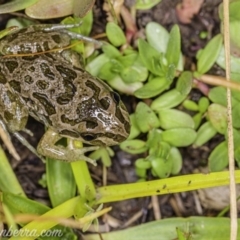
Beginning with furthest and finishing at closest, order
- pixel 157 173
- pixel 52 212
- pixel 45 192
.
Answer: pixel 45 192
pixel 157 173
pixel 52 212

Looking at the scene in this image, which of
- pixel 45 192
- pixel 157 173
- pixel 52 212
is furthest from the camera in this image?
pixel 45 192

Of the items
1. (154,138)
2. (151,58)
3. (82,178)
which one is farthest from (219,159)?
(82,178)

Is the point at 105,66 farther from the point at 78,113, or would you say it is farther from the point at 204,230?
the point at 204,230

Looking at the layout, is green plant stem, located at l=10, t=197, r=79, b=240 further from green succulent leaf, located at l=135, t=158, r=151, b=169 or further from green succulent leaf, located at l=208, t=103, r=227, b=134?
green succulent leaf, located at l=208, t=103, r=227, b=134

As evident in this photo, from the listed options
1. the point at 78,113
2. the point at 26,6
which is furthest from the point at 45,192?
the point at 26,6

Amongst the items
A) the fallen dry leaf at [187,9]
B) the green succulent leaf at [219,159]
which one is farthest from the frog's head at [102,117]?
the fallen dry leaf at [187,9]

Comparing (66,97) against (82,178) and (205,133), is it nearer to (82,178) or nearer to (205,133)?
(82,178)

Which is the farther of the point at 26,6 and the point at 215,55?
the point at 215,55
